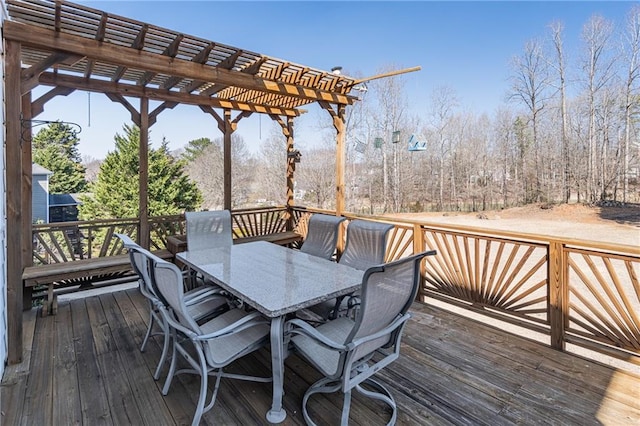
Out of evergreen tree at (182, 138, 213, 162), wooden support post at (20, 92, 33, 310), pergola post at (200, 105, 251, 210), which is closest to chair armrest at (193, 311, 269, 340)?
wooden support post at (20, 92, 33, 310)

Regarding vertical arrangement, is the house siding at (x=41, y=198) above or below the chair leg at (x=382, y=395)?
above

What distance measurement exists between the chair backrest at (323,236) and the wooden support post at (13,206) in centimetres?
260

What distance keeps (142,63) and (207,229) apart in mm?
1964

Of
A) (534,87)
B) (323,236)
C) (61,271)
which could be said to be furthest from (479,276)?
(534,87)

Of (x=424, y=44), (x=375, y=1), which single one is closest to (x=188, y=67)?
(x=375, y=1)

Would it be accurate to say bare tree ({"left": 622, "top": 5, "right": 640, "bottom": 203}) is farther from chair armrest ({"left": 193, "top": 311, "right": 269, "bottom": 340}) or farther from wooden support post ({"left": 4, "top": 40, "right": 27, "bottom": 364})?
wooden support post ({"left": 4, "top": 40, "right": 27, "bottom": 364})

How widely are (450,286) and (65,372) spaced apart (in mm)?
3789

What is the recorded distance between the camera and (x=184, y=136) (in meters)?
16.0

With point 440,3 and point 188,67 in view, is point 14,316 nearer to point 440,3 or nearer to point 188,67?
point 188,67

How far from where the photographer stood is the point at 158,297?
211cm

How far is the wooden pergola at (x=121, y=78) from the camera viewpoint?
8.88 ft

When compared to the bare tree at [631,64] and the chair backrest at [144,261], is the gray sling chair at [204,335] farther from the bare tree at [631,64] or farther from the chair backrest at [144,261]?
the bare tree at [631,64]

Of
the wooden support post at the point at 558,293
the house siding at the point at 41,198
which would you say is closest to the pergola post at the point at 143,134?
the wooden support post at the point at 558,293

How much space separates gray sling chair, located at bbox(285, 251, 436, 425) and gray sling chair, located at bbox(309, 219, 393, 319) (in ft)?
2.98
